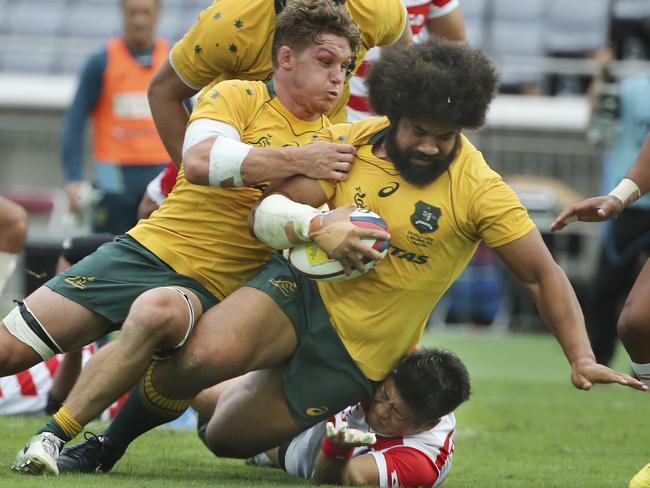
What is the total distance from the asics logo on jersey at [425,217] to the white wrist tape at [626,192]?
32.8 inches

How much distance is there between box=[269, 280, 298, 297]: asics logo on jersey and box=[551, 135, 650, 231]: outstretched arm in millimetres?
990

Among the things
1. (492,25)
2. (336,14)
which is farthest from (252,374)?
(492,25)

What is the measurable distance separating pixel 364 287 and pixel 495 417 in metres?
3.17

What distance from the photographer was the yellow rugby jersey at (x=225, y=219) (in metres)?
4.98

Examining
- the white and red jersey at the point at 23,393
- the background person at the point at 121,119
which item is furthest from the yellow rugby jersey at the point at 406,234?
the background person at the point at 121,119

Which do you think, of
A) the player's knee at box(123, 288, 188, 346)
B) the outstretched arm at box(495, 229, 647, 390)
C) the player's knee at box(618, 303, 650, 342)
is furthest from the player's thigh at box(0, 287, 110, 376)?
the player's knee at box(618, 303, 650, 342)

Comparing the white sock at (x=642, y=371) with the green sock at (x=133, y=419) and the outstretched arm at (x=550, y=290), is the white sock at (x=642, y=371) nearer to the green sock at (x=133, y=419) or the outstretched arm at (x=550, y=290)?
the outstretched arm at (x=550, y=290)

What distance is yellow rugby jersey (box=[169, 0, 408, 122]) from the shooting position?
5281 mm

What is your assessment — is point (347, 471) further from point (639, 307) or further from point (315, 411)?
point (639, 307)

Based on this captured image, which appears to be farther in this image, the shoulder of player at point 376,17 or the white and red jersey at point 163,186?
the white and red jersey at point 163,186

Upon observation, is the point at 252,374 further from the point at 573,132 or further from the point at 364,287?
the point at 573,132

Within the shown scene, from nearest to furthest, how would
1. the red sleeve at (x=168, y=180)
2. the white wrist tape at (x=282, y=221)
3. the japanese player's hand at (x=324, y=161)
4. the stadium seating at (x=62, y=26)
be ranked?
the white wrist tape at (x=282, y=221) → the japanese player's hand at (x=324, y=161) → the red sleeve at (x=168, y=180) → the stadium seating at (x=62, y=26)

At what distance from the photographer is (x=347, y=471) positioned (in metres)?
4.85

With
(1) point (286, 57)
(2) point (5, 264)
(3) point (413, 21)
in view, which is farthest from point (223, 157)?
(3) point (413, 21)
